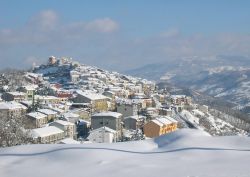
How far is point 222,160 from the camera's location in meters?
6.88

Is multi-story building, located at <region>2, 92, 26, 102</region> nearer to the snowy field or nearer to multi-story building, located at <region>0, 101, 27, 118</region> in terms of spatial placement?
multi-story building, located at <region>0, 101, 27, 118</region>

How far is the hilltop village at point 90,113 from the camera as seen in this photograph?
3634cm

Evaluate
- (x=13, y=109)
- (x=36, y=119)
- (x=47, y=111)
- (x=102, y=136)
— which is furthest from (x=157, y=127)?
(x=13, y=109)

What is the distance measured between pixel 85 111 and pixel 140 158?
39.4 metres

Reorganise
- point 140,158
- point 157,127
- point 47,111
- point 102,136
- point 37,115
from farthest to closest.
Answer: point 47,111 < point 37,115 < point 157,127 < point 102,136 < point 140,158

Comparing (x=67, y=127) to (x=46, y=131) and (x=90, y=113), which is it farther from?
(x=90, y=113)

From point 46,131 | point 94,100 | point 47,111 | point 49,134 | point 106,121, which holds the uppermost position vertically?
point 94,100

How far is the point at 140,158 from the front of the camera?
23.7ft

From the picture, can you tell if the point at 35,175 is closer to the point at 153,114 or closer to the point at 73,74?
the point at 153,114

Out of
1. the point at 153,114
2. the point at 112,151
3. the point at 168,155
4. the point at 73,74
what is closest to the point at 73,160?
the point at 112,151

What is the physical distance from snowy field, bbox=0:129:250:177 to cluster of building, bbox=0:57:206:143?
2053 cm

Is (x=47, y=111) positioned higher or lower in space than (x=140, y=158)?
higher

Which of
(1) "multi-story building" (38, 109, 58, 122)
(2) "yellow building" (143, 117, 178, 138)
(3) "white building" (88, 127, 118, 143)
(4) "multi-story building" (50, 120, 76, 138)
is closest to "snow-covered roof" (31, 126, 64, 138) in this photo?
(4) "multi-story building" (50, 120, 76, 138)

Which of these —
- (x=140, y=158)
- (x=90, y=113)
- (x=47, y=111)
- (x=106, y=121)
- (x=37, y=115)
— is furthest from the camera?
(x=90, y=113)
